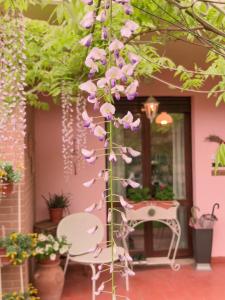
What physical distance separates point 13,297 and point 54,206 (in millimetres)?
1823

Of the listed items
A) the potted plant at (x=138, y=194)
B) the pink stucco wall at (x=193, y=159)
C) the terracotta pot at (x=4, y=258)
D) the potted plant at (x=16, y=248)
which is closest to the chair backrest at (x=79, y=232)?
the pink stucco wall at (x=193, y=159)

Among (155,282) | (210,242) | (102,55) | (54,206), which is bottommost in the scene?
(155,282)

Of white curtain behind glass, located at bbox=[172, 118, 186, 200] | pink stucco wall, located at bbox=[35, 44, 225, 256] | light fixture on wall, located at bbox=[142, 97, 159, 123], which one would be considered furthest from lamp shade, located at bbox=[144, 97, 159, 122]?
white curtain behind glass, located at bbox=[172, 118, 186, 200]

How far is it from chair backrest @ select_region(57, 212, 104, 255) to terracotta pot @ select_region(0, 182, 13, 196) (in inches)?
50.9

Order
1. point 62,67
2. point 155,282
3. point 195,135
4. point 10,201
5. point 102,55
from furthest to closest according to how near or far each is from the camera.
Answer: point 195,135 → point 155,282 → point 10,201 → point 62,67 → point 102,55

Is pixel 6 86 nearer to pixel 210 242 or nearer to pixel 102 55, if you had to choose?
pixel 102 55

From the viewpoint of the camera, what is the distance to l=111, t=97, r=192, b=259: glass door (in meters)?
5.65

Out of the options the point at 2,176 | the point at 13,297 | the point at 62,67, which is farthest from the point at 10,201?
the point at 62,67

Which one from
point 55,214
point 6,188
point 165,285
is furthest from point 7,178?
point 165,285

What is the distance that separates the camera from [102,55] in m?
1.01

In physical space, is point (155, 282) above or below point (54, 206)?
below

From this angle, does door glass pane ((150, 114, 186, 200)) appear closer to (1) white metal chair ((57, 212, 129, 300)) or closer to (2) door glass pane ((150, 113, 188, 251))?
(2) door glass pane ((150, 113, 188, 251))

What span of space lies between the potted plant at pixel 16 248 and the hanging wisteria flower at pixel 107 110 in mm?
2707

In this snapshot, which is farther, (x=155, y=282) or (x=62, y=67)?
(x=155, y=282)
